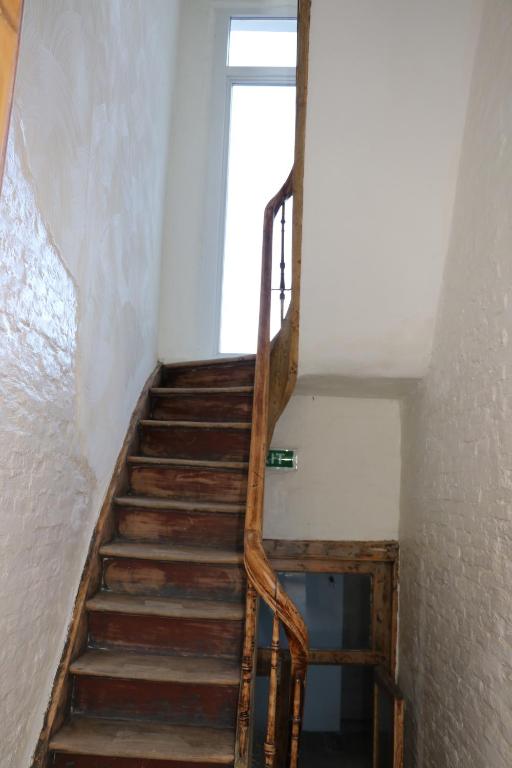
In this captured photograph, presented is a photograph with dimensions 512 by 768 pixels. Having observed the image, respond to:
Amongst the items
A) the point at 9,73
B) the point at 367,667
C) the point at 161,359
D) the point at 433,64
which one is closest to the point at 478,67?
the point at 433,64

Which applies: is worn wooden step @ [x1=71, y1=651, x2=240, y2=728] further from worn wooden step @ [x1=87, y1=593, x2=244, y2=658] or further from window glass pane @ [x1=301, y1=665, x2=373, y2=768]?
window glass pane @ [x1=301, y1=665, x2=373, y2=768]

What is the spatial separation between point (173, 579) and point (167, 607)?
183 mm

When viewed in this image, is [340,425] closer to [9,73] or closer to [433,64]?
[433,64]

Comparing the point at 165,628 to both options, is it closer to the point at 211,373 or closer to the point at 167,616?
the point at 167,616

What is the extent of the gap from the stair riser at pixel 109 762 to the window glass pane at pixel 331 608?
1.87m

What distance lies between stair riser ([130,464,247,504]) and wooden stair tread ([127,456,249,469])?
0.09 feet

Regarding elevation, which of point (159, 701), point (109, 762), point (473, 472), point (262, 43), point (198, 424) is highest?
point (262, 43)

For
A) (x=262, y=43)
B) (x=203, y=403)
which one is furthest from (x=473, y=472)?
(x=262, y=43)

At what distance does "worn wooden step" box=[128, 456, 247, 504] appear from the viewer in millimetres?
2996

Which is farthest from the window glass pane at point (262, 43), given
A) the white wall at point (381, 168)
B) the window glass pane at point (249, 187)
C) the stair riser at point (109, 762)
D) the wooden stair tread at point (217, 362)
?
the stair riser at point (109, 762)

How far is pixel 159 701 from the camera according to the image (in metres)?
2.25

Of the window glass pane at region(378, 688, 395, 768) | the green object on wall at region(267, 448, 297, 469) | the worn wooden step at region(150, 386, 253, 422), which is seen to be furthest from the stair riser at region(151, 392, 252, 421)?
the window glass pane at region(378, 688, 395, 768)

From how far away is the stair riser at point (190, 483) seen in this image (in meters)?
3.00

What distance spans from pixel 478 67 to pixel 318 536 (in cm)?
269
